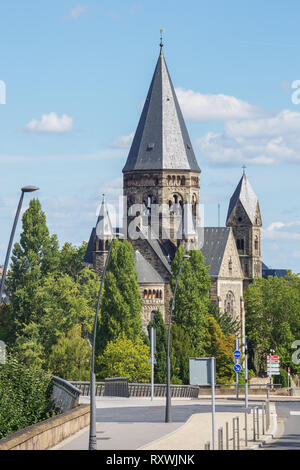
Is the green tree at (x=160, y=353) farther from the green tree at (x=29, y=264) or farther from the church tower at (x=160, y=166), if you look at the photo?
the church tower at (x=160, y=166)

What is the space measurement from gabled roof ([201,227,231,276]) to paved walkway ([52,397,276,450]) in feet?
229

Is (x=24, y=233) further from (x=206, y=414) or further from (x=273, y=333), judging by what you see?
(x=206, y=414)

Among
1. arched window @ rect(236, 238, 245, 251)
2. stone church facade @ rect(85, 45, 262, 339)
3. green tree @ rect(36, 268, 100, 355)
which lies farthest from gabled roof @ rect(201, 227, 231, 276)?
green tree @ rect(36, 268, 100, 355)

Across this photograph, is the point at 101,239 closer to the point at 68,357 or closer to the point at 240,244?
the point at 240,244

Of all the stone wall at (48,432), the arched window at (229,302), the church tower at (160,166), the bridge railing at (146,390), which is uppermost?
the church tower at (160,166)

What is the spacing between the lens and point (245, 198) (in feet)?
488

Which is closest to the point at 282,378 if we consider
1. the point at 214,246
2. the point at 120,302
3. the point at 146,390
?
the point at 120,302

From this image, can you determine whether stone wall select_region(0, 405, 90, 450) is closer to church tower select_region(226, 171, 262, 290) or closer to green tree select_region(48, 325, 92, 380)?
green tree select_region(48, 325, 92, 380)

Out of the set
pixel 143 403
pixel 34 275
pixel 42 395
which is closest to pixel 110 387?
pixel 143 403

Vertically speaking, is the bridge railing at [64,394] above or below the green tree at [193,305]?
below

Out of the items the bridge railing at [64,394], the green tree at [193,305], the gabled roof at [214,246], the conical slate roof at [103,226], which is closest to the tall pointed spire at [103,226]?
the conical slate roof at [103,226]

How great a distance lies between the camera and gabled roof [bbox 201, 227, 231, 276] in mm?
127106

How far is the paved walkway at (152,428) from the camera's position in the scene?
32031 millimetres

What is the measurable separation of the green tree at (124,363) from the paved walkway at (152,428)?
95.0ft
